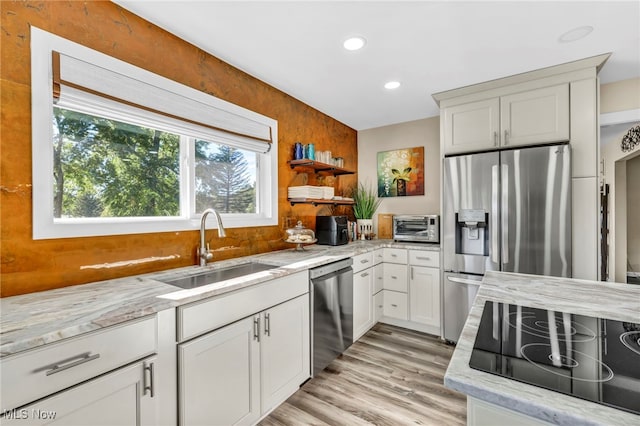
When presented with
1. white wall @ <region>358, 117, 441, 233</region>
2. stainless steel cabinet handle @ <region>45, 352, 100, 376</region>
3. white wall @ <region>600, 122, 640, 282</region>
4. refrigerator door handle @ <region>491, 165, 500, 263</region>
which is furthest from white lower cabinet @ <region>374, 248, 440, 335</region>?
white wall @ <region>600, 122, 640, 282</region>

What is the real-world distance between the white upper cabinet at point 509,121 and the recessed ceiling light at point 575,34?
48 cm

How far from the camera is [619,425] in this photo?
488 millimetres

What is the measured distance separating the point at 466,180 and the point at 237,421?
8.45ft

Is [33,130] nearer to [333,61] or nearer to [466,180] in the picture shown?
[333,61]

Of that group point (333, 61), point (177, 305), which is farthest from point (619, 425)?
point (333, 61)

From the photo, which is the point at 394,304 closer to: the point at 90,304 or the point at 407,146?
the point at 407,146

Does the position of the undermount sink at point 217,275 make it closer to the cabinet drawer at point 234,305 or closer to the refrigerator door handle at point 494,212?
the cabinet drawer at point 234,305

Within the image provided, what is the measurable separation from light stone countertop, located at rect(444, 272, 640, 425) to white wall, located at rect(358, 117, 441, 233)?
2001 mm

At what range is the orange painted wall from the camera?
123 cm

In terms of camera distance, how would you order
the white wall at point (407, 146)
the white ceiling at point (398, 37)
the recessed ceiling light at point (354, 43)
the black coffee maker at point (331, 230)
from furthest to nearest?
the white wall at point (407, 146), the black coffee maker at point (331, 230), the recessed ceiling light at point (354, 43), the white ceiling at point (398, 37)

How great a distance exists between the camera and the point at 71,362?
0.94 metres

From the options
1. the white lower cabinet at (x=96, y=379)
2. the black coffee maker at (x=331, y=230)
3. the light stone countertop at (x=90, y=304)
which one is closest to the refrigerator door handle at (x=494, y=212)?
the black coffee maker at (x=331, y=230)

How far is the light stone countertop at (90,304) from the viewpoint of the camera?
34.8 inches

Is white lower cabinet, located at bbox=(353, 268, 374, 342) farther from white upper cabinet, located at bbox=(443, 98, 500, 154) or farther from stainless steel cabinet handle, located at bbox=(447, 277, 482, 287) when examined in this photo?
white upper cabinet, located at bbox=(443, 98, 500, 154)
